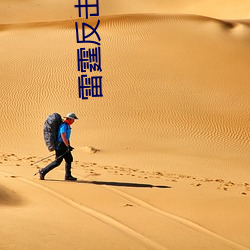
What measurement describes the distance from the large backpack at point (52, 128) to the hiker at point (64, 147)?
0.07m

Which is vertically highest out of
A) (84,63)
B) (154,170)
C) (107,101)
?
(84,63)

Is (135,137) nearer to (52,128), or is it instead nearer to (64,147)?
(64,147)

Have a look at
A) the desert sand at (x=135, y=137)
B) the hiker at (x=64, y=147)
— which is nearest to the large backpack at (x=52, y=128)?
the hiker at (x=64, y=147)

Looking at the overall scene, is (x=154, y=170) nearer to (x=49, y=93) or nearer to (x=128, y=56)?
(x=49, y=93)

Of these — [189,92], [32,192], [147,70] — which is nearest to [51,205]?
[32,192]

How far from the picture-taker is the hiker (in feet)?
29.4

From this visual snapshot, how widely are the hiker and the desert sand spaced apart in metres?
0.25

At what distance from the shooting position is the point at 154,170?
1200 cm

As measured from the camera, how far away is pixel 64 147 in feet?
30.3

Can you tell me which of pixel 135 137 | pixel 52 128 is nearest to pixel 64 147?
pixel 52 128

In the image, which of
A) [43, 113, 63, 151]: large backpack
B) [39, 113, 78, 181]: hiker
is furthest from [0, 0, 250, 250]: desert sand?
[43, 113, 63, 151]: large backpack

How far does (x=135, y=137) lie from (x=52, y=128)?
715 cm

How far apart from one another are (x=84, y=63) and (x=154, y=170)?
1151 cm

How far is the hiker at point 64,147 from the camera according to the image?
352 inches
